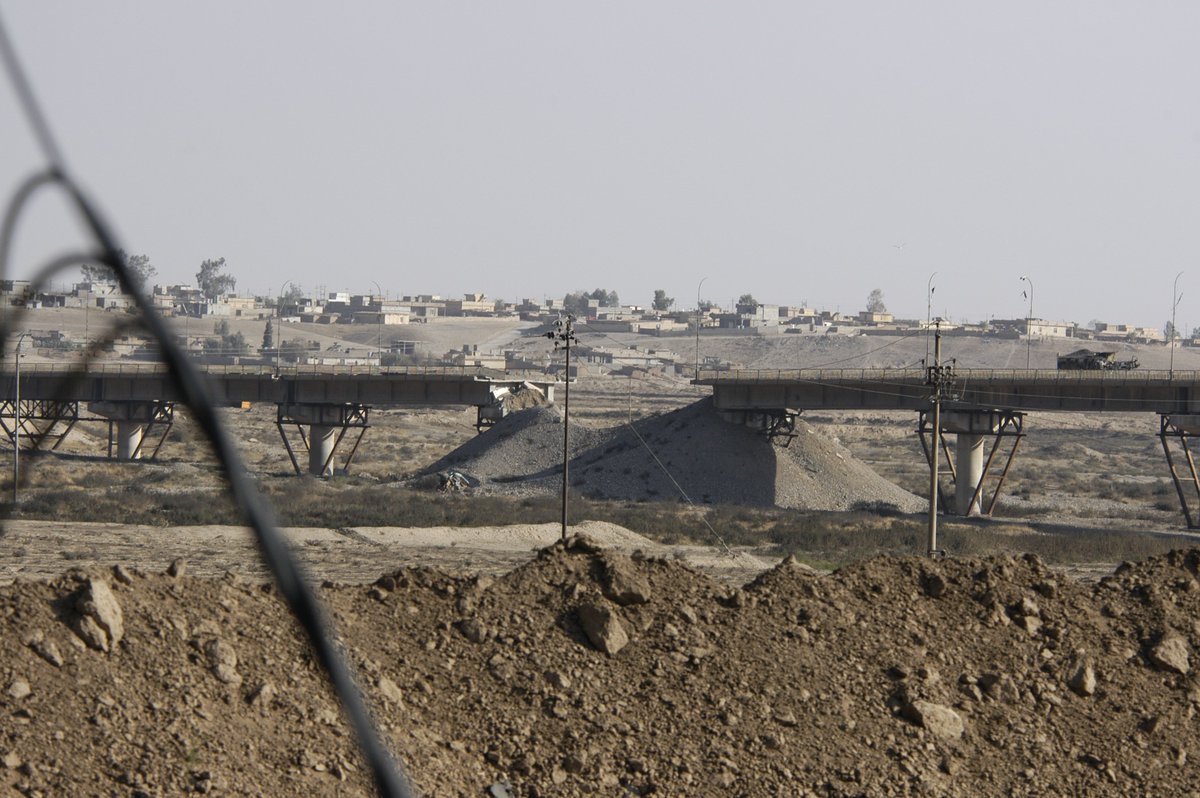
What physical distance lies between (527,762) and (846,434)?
131m

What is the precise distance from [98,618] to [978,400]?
2391 inches

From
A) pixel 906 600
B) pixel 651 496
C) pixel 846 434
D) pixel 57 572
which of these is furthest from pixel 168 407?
pixel 846 434

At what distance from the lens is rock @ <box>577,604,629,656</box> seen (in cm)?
2164

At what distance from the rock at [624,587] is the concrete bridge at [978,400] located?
44.4 m

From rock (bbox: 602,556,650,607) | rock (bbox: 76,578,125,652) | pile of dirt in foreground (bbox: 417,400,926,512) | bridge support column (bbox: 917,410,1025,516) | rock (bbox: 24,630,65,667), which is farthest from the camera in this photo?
pile of dirt in foreground (bbox: 417,400,926,512)

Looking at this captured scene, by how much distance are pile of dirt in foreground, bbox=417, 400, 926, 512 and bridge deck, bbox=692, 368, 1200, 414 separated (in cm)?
260

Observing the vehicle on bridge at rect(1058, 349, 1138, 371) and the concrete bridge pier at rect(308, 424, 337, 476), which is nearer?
the concrete bridge pier at rect(308, 424, 337, 476)

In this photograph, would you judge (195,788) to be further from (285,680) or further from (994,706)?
(994,706)

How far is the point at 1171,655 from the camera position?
77.9 ft

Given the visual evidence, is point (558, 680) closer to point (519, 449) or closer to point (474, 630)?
point (474, 630)

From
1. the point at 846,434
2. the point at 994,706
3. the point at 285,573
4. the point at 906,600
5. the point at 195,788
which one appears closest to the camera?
the point at 285,573

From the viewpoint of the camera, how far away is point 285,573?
3.95 m

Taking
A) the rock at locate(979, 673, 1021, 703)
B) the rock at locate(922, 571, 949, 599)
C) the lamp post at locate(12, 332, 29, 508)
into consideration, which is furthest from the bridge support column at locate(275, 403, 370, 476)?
the rock at locate(979, 673, 1021, 703)

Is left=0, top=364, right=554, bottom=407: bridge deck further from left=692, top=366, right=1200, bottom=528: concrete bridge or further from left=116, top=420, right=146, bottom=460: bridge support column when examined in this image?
left=692, top=366, right=1200, bottom=528: concrete bridge
